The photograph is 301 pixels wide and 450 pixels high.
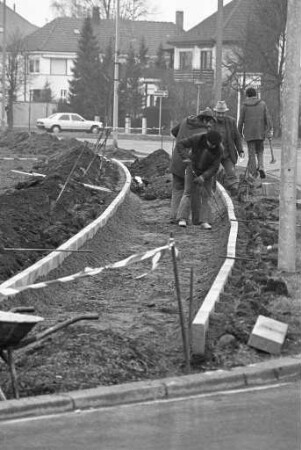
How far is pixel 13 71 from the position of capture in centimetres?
7488

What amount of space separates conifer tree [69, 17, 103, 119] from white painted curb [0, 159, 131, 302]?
2343 inches

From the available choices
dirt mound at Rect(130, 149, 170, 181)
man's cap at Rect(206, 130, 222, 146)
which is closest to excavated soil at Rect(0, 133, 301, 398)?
man's cap at Rect(206, 130, 222, 146)

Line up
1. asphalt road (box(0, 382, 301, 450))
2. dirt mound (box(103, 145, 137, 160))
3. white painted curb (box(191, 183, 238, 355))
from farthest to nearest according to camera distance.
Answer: dirt mound (box(103, 145, 137, 160)), white painted curb (box(191, 183, 238, 355)), asphalt road (box(0, 382, 301, 450))

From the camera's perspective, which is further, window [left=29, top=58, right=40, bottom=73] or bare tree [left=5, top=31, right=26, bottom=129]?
window [left=29, top=58, right=40, bottom=73]

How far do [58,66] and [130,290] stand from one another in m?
89.0

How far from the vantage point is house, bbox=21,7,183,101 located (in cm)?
9631

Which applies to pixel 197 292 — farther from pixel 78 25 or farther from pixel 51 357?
pixel 78 25

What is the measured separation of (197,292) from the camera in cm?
1032

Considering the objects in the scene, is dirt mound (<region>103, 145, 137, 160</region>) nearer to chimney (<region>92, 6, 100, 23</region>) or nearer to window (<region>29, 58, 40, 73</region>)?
window (<region>29, 58, 40, 73</region>)

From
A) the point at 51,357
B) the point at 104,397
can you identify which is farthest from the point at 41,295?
the point at 104,397

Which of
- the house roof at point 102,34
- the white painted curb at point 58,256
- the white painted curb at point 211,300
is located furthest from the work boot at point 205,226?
the house roof at point 102,34

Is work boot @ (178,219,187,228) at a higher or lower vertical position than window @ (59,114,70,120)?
higher

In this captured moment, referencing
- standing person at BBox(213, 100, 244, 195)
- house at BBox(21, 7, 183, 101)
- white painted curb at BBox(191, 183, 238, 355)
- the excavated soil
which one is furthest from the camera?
house at BBox(21, 7, 183, 101)

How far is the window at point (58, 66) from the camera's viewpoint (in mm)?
97625
